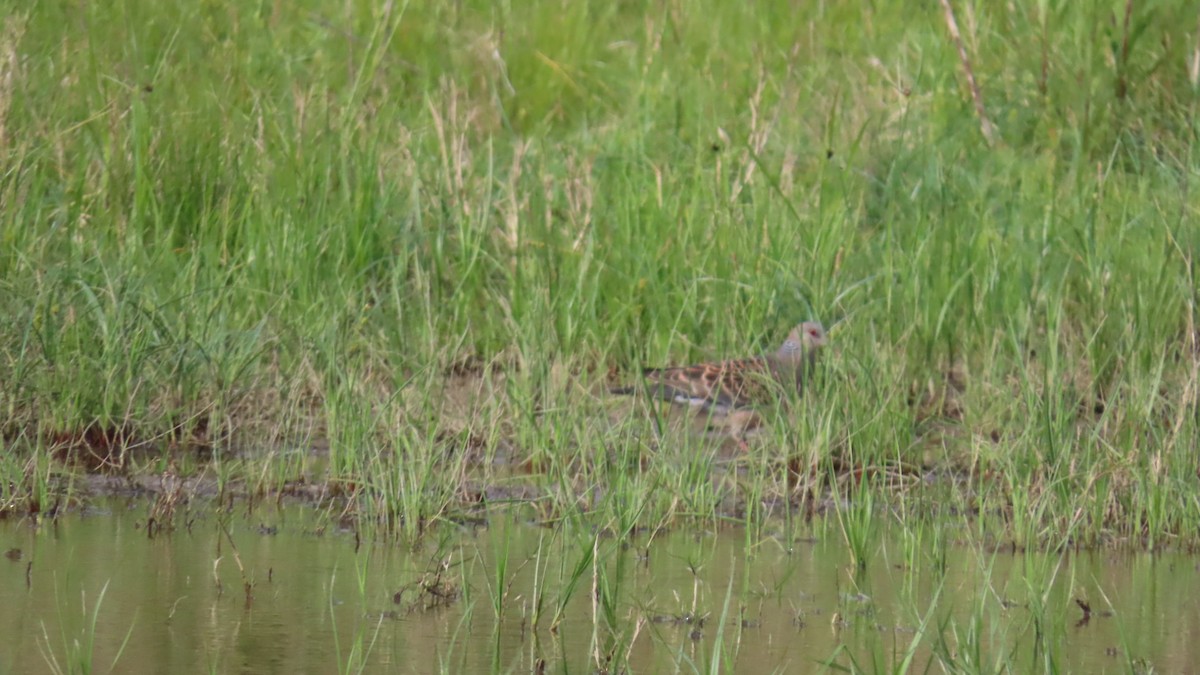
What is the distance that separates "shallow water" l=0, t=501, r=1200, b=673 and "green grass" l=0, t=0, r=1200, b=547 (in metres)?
0.22

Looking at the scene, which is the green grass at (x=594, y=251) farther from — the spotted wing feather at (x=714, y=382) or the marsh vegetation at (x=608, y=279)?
the spotted wing feather at (x=714, y=382)

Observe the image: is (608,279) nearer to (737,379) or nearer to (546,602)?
(737,379)

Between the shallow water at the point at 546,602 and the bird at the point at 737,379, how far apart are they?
1.33m

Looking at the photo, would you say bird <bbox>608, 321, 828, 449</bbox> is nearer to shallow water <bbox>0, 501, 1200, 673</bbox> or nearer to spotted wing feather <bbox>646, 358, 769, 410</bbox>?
spotted wing feather <bbox>646, 358, 769, 410</bbox>

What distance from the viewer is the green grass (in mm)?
5633

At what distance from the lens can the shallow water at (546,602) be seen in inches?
154

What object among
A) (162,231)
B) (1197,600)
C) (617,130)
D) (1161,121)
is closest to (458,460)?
(1197,600)

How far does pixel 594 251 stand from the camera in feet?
24.9

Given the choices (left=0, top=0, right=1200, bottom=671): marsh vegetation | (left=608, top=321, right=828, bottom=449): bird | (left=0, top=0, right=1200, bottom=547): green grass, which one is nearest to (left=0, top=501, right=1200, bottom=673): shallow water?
(left=0, top=0, right=1200, bottom=671): marsh vegetation

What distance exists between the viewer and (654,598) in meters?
4.45

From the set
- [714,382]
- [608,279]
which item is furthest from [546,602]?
[608,279]

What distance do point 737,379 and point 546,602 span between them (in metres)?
2.61

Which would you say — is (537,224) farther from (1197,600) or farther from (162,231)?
(1197,600)

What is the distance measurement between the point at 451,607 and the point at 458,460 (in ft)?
3.03
